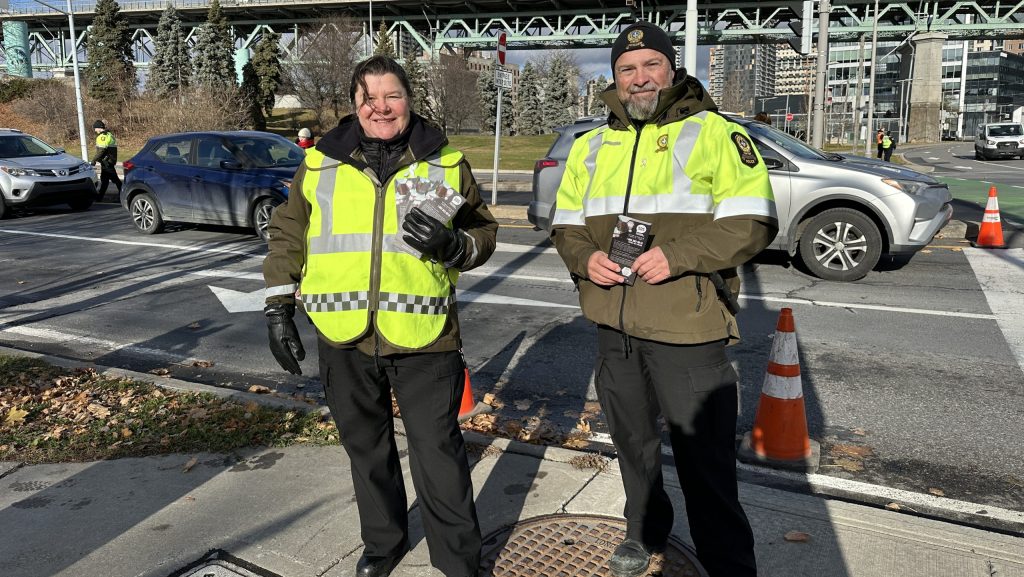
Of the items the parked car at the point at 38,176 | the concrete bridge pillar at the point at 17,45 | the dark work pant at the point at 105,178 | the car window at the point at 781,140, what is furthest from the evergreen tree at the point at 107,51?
the car window at the point at 781,140

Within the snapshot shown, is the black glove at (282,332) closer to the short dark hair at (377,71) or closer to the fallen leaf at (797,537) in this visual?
the short dark hair at (377,71)

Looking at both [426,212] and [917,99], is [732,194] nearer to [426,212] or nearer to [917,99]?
[426,212]

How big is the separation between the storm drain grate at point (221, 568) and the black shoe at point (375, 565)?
331 mm

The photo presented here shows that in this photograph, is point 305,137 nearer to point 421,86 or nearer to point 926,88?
point 421,86

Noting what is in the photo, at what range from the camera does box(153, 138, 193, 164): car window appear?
12.9 metres

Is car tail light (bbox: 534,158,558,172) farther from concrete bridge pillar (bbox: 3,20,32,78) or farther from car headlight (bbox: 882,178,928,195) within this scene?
concrete bridge pillar (bbox: 3,20,32,78)

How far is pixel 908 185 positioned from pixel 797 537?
6547 mm

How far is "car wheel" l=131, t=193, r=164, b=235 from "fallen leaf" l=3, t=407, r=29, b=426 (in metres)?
9.01

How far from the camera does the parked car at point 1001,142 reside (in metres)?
35.2

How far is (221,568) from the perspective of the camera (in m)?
3.06

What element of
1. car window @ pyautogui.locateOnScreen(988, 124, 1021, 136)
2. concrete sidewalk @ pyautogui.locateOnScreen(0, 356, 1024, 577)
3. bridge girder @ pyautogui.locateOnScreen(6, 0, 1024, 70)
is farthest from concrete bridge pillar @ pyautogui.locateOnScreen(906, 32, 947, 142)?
concrete sidewalk @ pyautogui.locateOnScreen(0, 356, 1024, 577)

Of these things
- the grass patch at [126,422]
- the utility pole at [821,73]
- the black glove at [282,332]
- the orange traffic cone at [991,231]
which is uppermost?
the utility pole at [821,73]

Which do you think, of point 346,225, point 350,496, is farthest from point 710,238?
point 350,496

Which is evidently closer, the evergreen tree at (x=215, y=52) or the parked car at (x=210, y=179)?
the parked car at (x=210, y=179)
